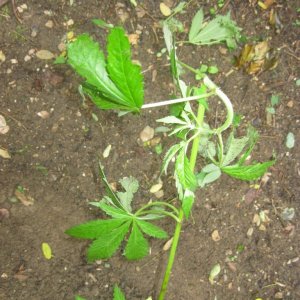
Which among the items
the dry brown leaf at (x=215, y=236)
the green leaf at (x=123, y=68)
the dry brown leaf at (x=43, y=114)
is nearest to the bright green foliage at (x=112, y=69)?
the green leaf at (x=123, y=68)

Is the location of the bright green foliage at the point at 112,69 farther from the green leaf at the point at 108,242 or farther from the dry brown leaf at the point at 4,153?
the dry brown leaf at the point at 4,153

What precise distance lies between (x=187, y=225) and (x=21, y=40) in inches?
41.8

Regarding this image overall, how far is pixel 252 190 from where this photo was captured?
6.08 feet

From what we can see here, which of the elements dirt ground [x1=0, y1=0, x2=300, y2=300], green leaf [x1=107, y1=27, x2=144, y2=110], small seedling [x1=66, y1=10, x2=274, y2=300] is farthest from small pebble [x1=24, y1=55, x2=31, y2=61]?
green leaf [x1=107, y1=27, x2=144, y2=110]

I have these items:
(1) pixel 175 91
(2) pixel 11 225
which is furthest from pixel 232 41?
(2) pixel 11 225

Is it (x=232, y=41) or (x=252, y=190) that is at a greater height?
(x=232, y=41)

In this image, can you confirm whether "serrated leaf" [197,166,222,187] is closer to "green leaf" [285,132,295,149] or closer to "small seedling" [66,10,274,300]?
"small seedling" [66,10,274,300]

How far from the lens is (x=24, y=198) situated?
1.68 m

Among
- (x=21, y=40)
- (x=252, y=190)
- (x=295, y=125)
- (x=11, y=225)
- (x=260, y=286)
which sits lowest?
(x=260, y=286)

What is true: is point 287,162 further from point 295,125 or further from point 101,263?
point 101,263

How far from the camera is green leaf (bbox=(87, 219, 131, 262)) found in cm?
140

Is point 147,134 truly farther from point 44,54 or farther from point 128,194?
point 44,54

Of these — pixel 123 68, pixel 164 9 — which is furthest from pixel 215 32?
pixel 123 68

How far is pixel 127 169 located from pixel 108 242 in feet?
1.39
